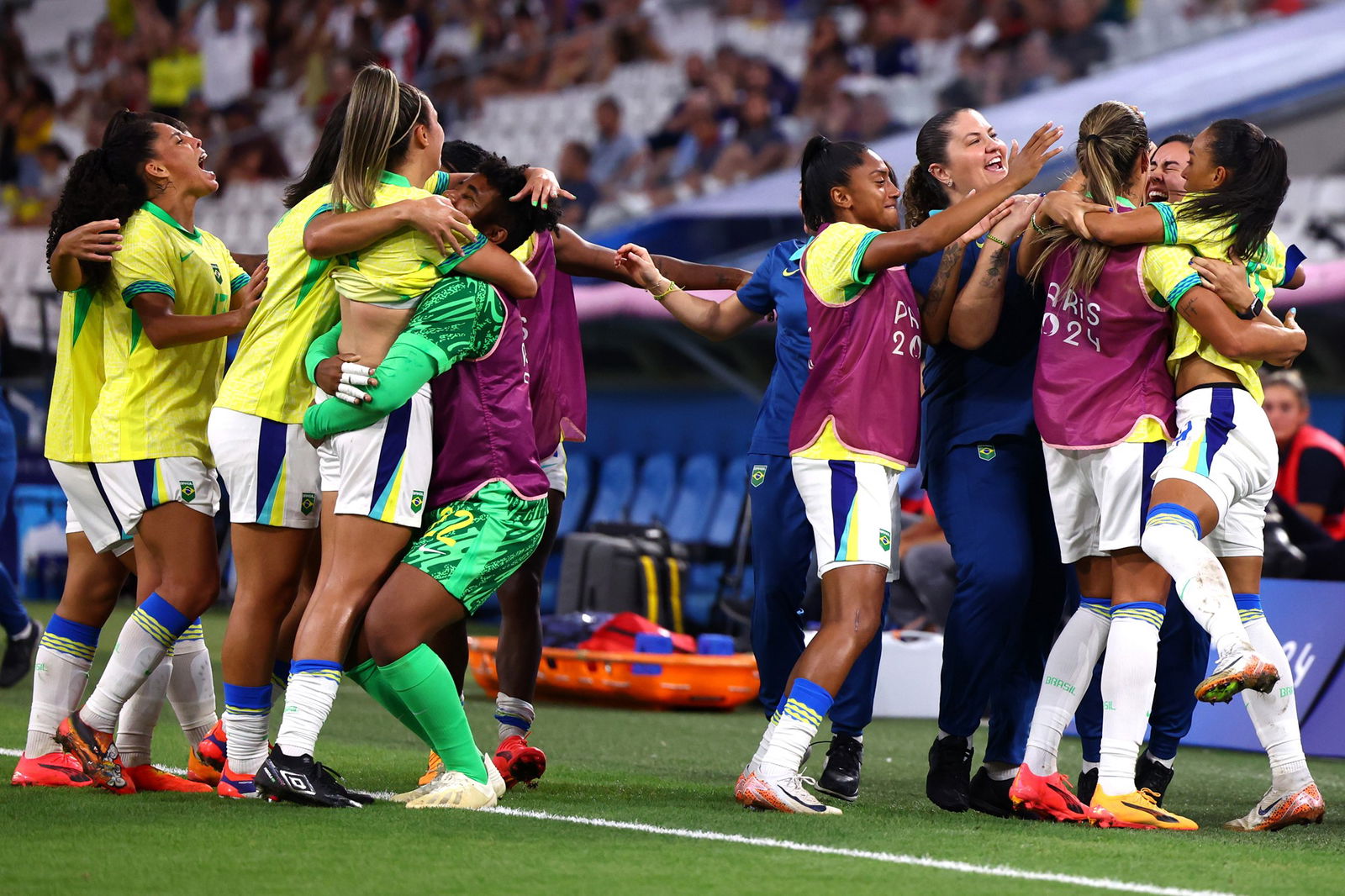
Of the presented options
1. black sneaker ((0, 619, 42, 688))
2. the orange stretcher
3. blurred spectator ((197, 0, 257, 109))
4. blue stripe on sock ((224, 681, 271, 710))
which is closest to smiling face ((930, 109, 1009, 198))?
blue stripe on sock ((224, 681, 271, 710))

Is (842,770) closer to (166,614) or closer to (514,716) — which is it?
(514,716)

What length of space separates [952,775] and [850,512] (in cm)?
91

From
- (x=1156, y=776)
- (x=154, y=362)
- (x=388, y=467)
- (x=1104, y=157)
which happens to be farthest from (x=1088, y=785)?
(x=154, y=362)

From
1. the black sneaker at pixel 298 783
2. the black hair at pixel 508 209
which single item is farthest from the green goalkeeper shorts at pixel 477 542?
the black hair at pixel 508 209

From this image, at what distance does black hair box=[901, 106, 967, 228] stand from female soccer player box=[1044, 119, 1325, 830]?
1.86ft

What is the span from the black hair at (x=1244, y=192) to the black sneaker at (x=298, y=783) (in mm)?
2838

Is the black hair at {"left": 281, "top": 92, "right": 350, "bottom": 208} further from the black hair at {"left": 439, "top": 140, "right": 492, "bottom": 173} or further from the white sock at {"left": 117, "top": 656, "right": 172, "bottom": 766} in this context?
the white sock at {"left": 117, "top": 656, "right": 172, "bottom": 766}

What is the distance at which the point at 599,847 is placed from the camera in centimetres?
396

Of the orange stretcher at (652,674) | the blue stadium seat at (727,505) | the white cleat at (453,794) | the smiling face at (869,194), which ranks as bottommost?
the orange stretcher at (652,674)

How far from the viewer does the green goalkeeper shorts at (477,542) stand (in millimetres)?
4352

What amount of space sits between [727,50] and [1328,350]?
22.8 feet

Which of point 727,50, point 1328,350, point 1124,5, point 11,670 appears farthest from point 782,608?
point 727,50

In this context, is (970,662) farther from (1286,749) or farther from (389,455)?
(389,455)

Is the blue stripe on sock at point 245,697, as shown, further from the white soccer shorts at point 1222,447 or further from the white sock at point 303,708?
the white soccer shorts at point 1222,447
